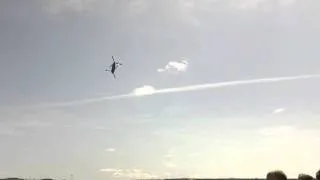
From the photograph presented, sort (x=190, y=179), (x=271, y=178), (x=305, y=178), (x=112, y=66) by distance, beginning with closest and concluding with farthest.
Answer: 1. (x=305, y=178)
2. (x=271, y=178)
3. (x=190, y=179)
4. (x=112, y=66)

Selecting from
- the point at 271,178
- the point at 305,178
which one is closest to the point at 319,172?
the point at 305,178

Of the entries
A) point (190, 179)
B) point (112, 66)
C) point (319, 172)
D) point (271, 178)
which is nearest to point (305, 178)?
point (319, 172)

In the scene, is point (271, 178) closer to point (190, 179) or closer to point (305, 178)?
point (305, 178)

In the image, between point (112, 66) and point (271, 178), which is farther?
point (112, 66)

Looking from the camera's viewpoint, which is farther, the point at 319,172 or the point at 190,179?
the point at 190,179

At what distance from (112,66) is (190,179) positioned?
11415 millimetres

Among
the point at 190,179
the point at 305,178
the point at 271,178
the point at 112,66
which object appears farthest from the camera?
the point at 112,66

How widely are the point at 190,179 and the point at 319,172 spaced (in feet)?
33.0

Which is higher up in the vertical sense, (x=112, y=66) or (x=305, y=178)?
(x=112, y=66)

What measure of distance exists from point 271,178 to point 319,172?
3.23 meters

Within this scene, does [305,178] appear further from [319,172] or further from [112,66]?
[112,66]

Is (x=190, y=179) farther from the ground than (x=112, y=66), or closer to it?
closer to it

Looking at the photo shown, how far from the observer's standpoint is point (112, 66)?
127 feet

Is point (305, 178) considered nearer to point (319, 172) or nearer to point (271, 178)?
point (319, 172)
